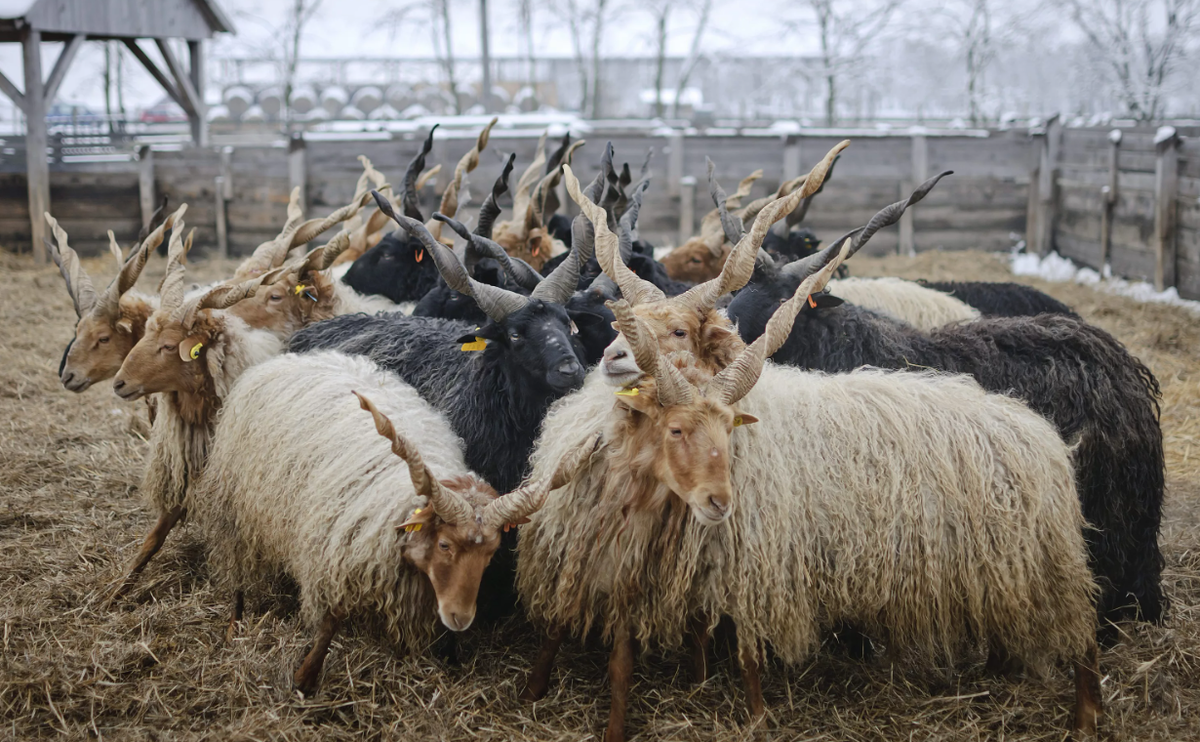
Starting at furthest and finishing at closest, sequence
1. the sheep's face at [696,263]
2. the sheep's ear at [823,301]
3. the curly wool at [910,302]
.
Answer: the sheep's face at [696,263]
the curly wool at [910,302]
the sheep's ear at [823,301]

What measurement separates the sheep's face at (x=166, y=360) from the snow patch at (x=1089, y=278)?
9026mm

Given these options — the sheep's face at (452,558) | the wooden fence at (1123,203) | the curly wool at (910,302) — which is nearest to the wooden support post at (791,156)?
the wooden fence at (1123,203)

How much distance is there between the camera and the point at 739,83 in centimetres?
4303

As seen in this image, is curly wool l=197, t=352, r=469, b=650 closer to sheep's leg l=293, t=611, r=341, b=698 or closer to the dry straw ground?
sheep's leg l=293, t=611, r=341, b=698

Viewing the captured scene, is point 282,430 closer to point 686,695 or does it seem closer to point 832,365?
point 686,695

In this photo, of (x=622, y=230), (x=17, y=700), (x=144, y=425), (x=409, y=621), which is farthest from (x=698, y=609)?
(x=144, y=425)

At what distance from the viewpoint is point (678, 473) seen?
3.05 m

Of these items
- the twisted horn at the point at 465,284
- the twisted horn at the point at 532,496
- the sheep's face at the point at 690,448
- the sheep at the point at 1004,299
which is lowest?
the twisted horn at the point at 532,496

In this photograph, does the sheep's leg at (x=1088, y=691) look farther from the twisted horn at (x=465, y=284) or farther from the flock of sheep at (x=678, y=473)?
the twisted horn at (x=465, y=284)

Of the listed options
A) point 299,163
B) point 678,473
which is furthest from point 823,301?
point 299,163

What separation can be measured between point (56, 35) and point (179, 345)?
12.4 m

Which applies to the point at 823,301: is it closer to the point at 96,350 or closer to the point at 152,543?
the point at 152,543

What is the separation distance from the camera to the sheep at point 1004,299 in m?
6.71

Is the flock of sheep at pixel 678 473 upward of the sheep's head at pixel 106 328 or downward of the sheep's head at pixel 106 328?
downward
